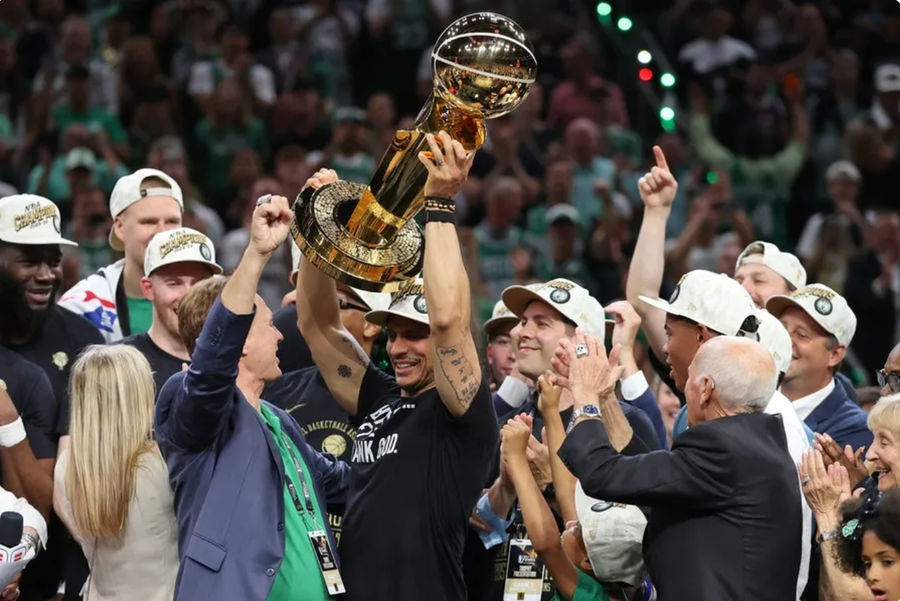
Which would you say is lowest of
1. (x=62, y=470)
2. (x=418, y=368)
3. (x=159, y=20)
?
(x=62, y=470)

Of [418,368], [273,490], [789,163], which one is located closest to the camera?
[273,490]

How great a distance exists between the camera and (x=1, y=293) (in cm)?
633

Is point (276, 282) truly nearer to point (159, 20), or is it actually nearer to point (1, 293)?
point (159, 20)

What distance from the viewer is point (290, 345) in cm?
649

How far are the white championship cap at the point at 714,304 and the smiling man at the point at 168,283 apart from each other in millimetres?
1993

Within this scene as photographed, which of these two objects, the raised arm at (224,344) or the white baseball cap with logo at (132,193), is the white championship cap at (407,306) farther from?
the white baseball cap with logo at (132,193)

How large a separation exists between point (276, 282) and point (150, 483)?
5845 mm

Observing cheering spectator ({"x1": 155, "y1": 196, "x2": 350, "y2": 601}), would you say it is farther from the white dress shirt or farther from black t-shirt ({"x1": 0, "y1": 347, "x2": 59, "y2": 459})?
the white dress shirt

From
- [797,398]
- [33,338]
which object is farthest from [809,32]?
[33,338]

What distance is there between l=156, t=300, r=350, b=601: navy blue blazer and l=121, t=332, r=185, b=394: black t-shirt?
1.15m

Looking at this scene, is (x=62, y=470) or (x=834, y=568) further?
(x=62, y=470)

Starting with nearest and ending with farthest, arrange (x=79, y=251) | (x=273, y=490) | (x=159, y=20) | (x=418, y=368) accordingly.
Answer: (x=273, y=490)
(x=418, y=368)
(x=79, y=251)
(x=159, y=20)

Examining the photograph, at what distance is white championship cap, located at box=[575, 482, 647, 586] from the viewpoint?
492 centimetres

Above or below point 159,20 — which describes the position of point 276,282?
below
